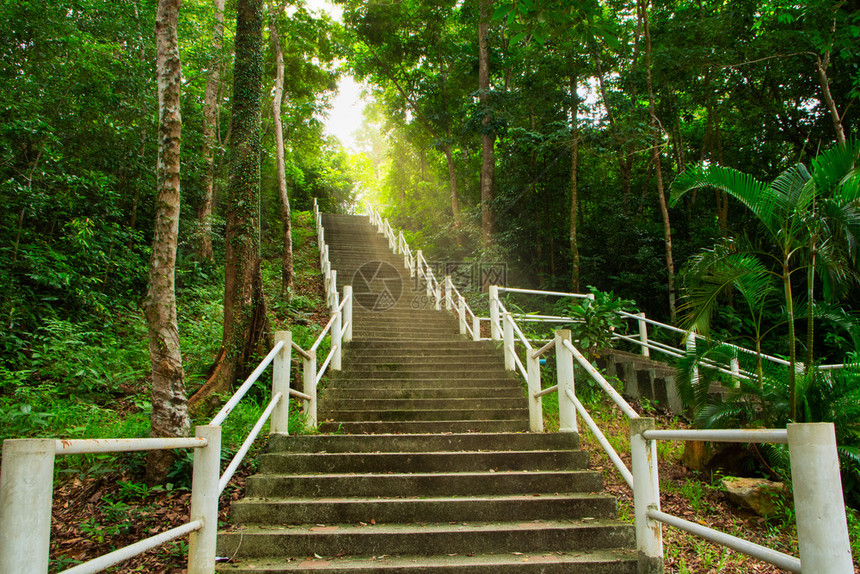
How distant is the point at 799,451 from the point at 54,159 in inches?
349

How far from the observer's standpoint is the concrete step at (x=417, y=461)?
3863mm

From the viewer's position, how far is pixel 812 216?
4246 millimetres

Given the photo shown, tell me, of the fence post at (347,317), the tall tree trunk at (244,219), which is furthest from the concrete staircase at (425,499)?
the fence post at (347,317)

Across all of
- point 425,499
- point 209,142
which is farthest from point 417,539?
point 209,142

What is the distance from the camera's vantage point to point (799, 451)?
170 centimetres

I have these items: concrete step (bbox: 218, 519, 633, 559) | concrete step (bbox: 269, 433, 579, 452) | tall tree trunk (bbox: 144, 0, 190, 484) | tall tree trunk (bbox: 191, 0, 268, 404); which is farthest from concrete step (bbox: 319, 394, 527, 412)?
concrete step (bbox: 218, 519, 633, 559)

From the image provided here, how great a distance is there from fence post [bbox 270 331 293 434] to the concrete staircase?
0.14m

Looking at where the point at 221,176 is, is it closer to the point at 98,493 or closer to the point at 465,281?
the point at 465,281

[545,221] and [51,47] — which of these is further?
[545,221]

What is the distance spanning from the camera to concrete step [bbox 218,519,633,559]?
2957 millimetres

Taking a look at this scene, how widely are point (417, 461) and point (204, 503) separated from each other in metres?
1.78

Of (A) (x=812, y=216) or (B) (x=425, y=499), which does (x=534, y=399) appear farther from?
(A) (x=812, y=216)

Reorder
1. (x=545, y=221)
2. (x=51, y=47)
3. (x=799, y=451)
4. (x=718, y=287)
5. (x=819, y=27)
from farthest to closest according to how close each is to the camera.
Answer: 1. (x=545, y=221)
2. (x=819, y=27)
3. (x=51, y=47)
4. (x=718, y=287)
5. (x=799, y=451)

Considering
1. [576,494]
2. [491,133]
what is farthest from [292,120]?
[576,494]
